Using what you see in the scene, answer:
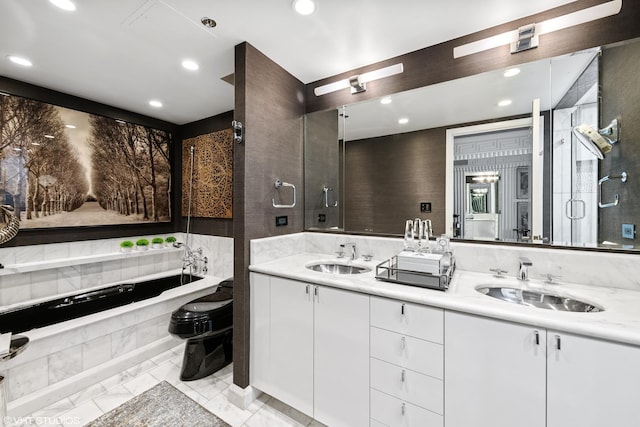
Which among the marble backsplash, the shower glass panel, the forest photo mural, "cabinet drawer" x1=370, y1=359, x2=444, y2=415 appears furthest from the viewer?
the forest photo mural

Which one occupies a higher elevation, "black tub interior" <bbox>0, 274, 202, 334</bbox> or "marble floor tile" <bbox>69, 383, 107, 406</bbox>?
"black tub interior" <bbox>0, 274, 202, 334</bbox>

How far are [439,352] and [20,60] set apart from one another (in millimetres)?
3538

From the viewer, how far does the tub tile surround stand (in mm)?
1746

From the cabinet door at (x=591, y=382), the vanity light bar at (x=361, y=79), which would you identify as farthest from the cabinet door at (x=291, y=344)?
the vanity light bar at (x=361, y=79)

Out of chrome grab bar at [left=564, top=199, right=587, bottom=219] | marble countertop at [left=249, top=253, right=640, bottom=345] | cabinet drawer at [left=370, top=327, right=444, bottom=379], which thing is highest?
chrome grab bar at [left=564, top=199, right=587, bottom=219]

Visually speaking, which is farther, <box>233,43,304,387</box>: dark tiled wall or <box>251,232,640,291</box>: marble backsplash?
<box>233,43,304,387</box>: dark tiled wall

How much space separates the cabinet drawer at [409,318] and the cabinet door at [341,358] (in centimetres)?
7

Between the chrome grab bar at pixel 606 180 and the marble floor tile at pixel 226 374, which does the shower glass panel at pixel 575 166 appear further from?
the marble floor tile at pixel 226 374

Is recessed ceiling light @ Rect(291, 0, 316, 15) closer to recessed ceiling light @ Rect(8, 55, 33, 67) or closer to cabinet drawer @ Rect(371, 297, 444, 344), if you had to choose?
cabinet drawer @ Rect(371, 297, 444, 344)

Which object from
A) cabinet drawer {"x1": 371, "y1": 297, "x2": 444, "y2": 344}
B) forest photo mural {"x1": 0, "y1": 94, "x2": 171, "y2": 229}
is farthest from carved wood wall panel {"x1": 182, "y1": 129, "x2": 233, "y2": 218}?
cabinet drawer {"x1": 371, "y1": 297, "x2": 444, "y2": 344}

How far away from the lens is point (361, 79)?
2080mm

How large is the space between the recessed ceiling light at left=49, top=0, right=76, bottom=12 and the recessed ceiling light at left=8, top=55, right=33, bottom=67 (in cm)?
92

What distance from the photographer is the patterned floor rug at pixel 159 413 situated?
62.9 inches

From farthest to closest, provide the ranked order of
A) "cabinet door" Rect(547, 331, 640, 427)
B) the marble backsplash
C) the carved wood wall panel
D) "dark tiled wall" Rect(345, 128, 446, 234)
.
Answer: the carved wood wall panel
"dark tiled wall" Rect(345, 128, 446, 234)
the marble backsplash
"cabinet door" Rect(547, 331, 640, 427)
